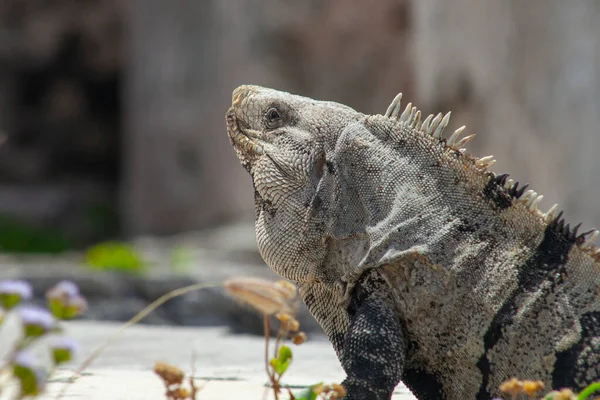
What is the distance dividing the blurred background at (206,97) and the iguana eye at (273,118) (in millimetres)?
4340

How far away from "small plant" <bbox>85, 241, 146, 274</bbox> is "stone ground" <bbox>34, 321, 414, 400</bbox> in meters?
2.56

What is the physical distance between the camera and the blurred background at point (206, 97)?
9.32 metres

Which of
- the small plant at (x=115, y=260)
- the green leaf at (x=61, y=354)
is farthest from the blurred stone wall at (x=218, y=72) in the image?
the green leaf at (x=61, y=354)

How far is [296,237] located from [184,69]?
12.6 metres

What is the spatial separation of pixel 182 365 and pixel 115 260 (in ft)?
18.4

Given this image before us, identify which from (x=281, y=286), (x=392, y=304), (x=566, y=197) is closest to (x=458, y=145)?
(x=392, y=304)

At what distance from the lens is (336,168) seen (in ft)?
11.0

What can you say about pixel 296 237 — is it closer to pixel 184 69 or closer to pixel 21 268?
pixel 21 268

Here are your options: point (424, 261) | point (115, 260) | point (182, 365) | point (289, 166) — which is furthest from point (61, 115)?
point (424, 261)

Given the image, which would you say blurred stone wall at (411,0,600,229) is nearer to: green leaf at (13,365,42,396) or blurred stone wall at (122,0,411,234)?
blurred stone wall at (122,0,411,234)

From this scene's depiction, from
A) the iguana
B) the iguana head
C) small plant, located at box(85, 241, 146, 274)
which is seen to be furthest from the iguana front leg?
small plant, located at box(85, 241, 146, 274)

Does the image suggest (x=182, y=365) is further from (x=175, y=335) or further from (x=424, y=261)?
(x=424, y=261)

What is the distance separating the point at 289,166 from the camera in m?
3.42

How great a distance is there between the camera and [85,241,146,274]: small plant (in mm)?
9709
